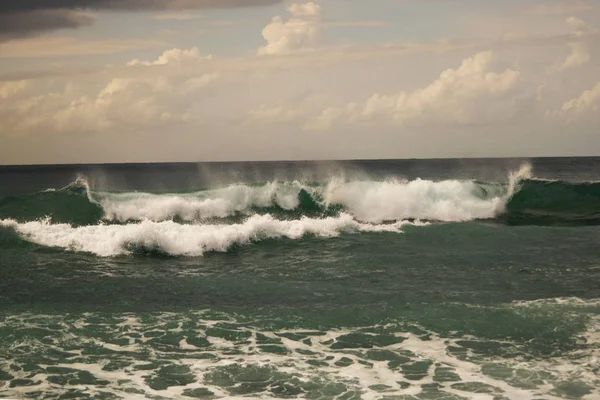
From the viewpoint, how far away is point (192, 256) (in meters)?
15.7

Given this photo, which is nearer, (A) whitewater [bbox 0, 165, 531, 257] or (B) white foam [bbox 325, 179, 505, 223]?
(A) whitewater [bbox 0, 165, 531, 257]

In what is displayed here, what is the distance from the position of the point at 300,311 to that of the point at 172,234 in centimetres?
756

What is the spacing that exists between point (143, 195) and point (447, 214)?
1435cm

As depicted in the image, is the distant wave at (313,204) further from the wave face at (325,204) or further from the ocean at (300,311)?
the ocean at (300,311)

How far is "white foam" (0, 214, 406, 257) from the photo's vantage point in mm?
16109

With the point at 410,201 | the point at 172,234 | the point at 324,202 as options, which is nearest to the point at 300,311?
the point at 172,234

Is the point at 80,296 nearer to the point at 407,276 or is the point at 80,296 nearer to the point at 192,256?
the point at 192,256

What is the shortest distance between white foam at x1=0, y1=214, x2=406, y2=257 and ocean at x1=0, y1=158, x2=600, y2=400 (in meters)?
0.06

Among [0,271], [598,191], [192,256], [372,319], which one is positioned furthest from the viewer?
[598,191]

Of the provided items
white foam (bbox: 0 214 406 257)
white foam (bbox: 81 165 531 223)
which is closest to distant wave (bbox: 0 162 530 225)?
white foam (bbox: 81 165 531 223)

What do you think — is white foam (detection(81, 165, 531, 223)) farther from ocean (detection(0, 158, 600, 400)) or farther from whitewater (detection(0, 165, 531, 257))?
Answer: ocean (detection(0, 158, 600, 400))

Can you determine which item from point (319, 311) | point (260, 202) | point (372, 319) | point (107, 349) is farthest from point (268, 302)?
point (260, 202)

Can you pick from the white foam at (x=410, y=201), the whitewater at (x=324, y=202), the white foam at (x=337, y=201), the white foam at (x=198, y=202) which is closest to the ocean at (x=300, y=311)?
the white foam at (x=198, y=202)

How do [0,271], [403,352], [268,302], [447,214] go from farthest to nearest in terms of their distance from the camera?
[447,214]
[0,271]
[268,302]
[403,352]
